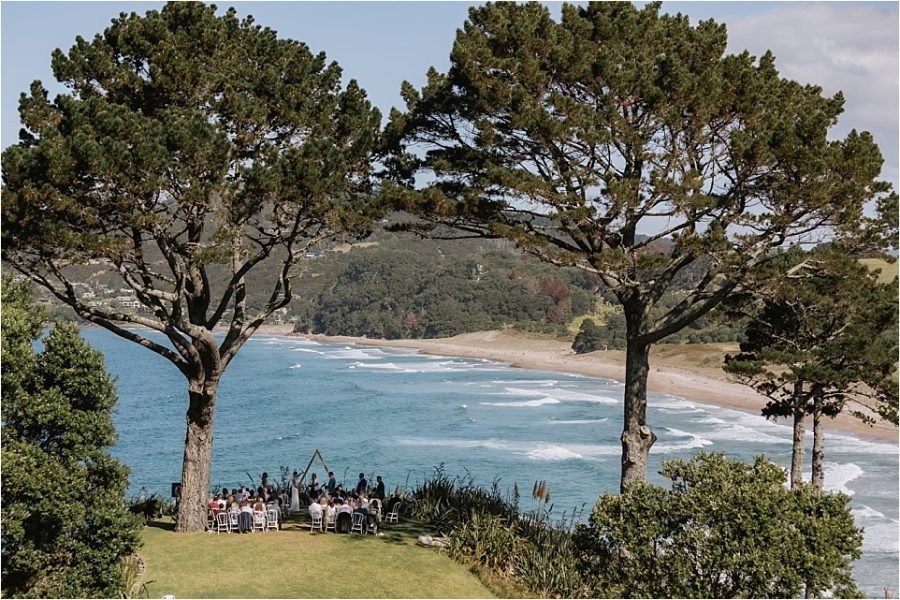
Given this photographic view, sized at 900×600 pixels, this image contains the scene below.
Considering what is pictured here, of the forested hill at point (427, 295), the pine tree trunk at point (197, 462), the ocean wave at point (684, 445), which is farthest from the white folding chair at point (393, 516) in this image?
the forested hill at point (427, 295)

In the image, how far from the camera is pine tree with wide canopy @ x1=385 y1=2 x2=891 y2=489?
525 inches

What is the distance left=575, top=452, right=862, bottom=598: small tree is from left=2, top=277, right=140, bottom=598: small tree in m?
7.39

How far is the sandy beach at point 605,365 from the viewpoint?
6156 centimetres

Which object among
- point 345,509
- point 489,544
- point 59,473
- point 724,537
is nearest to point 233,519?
point 345,509

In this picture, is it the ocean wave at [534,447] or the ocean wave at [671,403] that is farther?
the ocean wave at [671,403]

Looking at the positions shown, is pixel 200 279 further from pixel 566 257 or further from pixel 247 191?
pixel 566 257

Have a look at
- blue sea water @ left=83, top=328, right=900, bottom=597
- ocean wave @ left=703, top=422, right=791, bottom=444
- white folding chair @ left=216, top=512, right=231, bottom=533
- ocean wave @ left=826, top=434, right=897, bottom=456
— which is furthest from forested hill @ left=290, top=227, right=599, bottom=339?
white folding chair @ left=216, top=512, right=231, bottom=533

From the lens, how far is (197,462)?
16.2 metres

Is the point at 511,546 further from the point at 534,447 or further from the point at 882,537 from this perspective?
the point at 534,447

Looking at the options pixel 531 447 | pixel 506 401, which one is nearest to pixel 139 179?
pixel 531 447

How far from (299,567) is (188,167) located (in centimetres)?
729

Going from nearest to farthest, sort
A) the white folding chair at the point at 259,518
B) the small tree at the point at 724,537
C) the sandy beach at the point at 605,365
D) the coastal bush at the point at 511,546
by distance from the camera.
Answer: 1. the small tree at the point at 724,537
2. the coastal bush at the point at 511,546
3. the white folding chair at the point at 259,518
4. the sandy beach at the point at 605,365

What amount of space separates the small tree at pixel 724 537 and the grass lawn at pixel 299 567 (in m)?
2.98

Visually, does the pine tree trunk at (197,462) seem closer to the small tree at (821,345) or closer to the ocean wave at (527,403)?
the small tree at (821,345)
